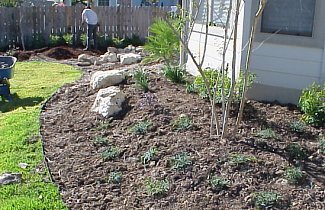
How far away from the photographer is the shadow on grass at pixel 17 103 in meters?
7.74

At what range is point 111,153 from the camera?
15.9 feet

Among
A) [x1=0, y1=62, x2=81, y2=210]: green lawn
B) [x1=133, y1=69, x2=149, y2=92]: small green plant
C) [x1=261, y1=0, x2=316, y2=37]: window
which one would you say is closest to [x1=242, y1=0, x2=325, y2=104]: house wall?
[x1=261, y1=0, x2=316, y2=37]: window

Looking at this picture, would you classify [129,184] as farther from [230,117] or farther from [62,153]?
[230,117]

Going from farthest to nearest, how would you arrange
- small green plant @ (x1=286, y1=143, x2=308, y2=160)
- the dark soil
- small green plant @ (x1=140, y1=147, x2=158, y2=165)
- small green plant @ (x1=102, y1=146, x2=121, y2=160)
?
1. small green plant @ (x1=102, y1=146, x2=121, y2=160)
2. small green plant @ (x1=140, y1=147, x2=158, y2=165)
3. small green plant @ (x1=286, y1=143, x2=308, y2=160)
4. the dark soil

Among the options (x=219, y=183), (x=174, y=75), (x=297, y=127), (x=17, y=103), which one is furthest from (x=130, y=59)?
(x=219, y=183)

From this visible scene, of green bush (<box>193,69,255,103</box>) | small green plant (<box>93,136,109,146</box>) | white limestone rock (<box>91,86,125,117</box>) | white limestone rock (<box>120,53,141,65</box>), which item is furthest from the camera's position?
white limestone rock (<box>120,53,141,65</box>)

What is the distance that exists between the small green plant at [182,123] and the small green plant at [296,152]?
3.67 feet

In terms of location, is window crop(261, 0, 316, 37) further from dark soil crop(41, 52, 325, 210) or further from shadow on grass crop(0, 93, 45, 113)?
shadow on grass crop(0, 93, 45, 113)

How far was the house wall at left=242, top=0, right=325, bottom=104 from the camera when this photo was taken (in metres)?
5.90

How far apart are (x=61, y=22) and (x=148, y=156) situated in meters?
12.5

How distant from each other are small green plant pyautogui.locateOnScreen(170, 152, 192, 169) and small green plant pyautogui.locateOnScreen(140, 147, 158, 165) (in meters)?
0.24

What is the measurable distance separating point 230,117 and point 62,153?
6.51 ft

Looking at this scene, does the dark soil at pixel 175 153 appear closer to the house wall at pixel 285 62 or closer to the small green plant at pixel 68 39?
the house wall at pixel 285 62

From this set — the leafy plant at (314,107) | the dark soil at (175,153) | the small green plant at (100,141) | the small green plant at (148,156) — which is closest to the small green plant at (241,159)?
the dark soil at (175,153)
